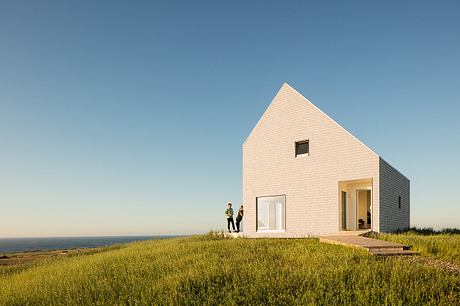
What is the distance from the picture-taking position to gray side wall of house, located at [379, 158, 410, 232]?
1708 centimetres

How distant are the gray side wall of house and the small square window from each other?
357cm

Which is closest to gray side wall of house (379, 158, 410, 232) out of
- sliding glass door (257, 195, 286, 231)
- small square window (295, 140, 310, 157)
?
small square window (295, 140, 310, 157)

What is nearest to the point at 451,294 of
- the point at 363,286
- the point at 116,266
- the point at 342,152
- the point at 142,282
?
the point at 363,286

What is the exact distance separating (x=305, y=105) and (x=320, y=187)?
13.2 feet

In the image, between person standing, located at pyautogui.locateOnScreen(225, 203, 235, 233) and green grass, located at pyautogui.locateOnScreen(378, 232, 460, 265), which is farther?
person standing, located at pyautogui.locateOnScreen(225, 203, 235, 233)

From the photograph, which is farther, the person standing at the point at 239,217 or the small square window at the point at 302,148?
the person standing at the point at 239,217

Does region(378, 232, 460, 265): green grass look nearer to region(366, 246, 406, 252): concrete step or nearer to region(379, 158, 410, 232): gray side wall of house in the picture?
region(366, 246, 406, 252): concrete step

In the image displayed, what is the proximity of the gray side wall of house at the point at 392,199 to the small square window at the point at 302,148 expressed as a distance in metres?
3.57

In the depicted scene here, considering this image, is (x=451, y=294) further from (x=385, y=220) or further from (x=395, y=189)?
(x=395, y=189)

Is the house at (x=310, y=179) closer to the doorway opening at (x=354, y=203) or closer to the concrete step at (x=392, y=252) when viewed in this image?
the doorway opening at (x=354, y=203)

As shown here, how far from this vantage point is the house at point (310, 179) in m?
17.3

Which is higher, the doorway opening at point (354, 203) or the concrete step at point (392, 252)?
the doorway opening at point (354, 203)

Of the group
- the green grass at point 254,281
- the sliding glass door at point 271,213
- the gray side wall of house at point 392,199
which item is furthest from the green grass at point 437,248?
the sliding glass door at point 271,213

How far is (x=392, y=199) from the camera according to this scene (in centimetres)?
1883
